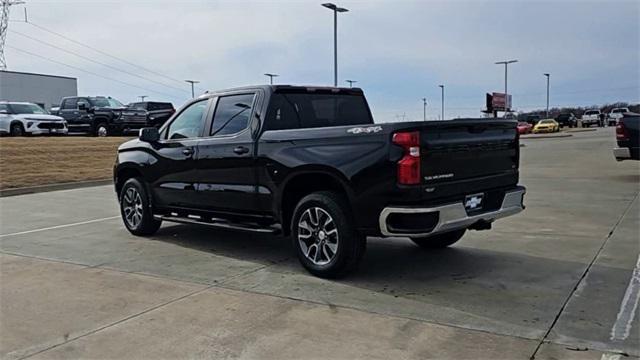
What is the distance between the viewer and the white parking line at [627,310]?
163 inches

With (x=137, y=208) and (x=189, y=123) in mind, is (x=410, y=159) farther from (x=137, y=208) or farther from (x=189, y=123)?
(x=137, y=208)

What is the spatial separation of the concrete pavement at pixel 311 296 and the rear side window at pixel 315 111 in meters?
1.53

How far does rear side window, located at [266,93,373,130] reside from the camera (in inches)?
254

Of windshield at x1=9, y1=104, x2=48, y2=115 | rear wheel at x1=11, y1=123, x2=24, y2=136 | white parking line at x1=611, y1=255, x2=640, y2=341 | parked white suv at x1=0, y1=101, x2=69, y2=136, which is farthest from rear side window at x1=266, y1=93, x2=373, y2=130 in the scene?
windshield at x1=9, y1=104, x2=48, y2=115

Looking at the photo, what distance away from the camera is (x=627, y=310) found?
4.64 meters

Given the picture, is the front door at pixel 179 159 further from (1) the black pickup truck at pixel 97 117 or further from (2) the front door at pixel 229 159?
(1) the black pickup truck at pixel 97 117

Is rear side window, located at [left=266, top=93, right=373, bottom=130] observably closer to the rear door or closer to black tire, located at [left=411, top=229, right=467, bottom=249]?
black tire, located at [left=411, top=229, right=467, bottom=249]

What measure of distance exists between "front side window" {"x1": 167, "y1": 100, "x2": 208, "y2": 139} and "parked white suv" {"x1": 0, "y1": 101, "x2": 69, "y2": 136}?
19626 mm

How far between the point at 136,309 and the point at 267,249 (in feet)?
7.95

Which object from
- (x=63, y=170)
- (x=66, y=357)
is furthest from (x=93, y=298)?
(x=63, y=170)

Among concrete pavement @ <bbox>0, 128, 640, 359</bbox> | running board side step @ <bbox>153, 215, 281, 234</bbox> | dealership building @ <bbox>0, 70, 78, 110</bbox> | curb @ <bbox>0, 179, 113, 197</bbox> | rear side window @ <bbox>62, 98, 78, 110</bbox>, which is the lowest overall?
concrete pavement @ <bbox>0, 128, 640, 359</bbox>

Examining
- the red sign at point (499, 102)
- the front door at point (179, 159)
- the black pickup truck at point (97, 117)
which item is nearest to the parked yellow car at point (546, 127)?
the red sign at point (499, 102)

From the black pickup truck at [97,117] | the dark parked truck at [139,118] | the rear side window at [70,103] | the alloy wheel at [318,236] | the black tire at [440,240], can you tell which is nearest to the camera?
the alloy wheel at [318,236]

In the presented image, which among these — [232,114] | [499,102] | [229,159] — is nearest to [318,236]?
[229,159]
